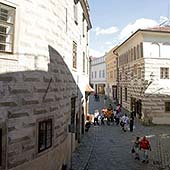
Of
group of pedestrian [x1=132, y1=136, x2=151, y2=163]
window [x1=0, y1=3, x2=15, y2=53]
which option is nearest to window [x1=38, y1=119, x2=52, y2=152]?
window [x1=0, y1=3, x2=15, y2=53]

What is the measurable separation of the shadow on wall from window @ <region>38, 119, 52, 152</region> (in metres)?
0.20

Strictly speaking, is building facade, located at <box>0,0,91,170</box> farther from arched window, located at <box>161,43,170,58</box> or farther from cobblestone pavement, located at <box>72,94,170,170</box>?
arched window, located at <box>161,43,170,58</box>

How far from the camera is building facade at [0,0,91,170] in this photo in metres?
8.26

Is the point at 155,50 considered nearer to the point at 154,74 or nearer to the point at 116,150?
the point at 154,74

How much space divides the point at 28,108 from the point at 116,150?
1043 cm

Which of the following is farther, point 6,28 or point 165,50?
point 165,50

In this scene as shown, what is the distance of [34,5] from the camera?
9.39m

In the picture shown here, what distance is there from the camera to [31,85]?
926 cm

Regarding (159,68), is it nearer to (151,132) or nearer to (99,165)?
(151,132)

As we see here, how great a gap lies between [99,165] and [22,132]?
23.4ft

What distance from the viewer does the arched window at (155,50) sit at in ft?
92.8

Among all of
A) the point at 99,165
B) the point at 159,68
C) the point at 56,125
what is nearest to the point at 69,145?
the point at 99,165

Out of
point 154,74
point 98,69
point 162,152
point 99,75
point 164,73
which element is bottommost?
point 162,152

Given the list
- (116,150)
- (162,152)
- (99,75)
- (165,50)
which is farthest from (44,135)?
(99,75)
